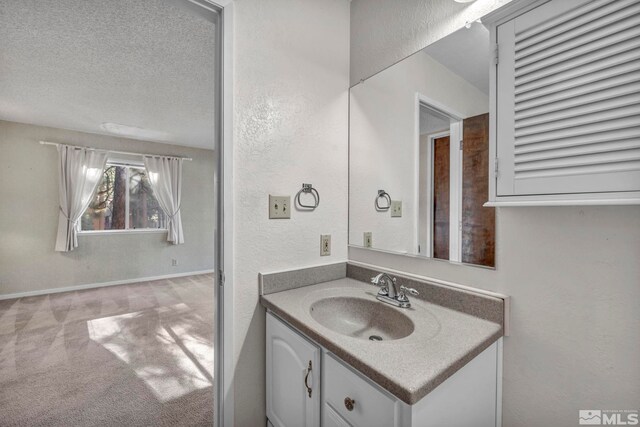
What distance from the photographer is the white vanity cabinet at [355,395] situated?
68cm

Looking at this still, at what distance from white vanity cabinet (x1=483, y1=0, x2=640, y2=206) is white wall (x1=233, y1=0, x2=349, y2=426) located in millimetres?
808

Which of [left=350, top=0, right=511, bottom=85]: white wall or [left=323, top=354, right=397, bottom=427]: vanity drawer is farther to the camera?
[left=350, top=0, right=511, bottom=85]: white wall

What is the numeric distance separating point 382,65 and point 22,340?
3.83m

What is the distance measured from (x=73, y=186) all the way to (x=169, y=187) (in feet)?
4.10

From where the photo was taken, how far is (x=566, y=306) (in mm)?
819

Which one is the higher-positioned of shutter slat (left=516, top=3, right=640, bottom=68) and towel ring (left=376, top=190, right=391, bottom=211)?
shutter slat (left=516, top=3, right=640, bottom=68)

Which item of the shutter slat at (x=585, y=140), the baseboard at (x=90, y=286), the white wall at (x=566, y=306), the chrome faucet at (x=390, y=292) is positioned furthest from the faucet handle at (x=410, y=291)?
the baseboard at (x=90, y=286)

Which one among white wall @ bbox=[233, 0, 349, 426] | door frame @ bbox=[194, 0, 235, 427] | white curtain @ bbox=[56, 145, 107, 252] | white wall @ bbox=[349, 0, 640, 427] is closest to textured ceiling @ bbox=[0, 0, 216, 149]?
door frame @ bbox=[194, 0, 235, 427]

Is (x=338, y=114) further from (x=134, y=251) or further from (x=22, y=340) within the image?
(x=134, y=251)

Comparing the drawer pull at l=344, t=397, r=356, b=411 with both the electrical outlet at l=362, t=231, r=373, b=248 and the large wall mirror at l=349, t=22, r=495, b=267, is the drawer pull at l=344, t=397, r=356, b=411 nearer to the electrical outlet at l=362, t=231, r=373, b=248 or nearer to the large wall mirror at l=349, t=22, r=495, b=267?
the large wall mirror at l=349, t=22, r=495, b=267

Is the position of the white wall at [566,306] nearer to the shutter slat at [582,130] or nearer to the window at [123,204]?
the shutter slat at [582,130]

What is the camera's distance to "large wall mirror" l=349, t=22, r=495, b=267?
3.34 feet

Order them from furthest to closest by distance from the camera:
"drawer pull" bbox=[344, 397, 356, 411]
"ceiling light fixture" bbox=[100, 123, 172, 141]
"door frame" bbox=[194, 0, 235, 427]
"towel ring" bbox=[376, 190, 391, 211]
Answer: "ceiling light fixture" bbox=[100, 123, 172, 141], "towel ring" bbox=[376, 190, 391, 211], "door frame" bbox=[194, 0, 235, 427], "drawer pull" bbox=[344, 397, 356, 411]

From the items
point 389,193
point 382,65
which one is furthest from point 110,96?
point 389,193
